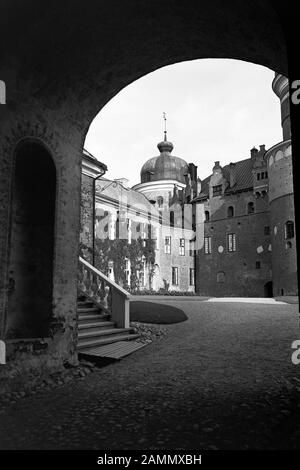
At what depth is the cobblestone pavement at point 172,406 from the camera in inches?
138

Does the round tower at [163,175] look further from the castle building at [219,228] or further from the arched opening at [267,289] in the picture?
the arched opening at [267,289]

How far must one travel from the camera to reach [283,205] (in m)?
31.4

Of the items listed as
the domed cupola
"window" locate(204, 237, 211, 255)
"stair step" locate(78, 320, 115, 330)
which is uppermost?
the domed cupola

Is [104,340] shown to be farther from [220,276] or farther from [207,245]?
[207,245]

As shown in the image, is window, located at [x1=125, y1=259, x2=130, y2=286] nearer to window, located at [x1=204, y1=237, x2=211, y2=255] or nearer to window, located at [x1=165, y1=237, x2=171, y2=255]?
window, located at [x1=165, y1=237, x2=171, y2=255]

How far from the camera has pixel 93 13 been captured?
5.18m

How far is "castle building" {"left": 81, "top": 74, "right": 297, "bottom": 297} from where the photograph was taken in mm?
31656

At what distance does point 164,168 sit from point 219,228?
1946 cm

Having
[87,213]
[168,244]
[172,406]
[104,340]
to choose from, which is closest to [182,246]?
[168,244]

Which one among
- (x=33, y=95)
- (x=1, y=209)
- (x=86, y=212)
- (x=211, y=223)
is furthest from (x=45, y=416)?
(x=211, y=223)

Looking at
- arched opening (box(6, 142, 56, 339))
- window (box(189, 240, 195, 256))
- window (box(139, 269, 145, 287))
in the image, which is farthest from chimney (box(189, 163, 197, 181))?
arched opening (box(6, 142, 56, 339))

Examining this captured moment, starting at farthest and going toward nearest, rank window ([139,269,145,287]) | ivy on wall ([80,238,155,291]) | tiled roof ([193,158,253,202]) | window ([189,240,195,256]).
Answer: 1. window ([189,240,195,256])
2. tiled roof ([193,158,253,202])
3. window ([139,269,145,287])
4. ivy on wall ([80,238,155,291])

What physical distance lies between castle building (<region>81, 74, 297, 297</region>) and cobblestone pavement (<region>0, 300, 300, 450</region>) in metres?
24.6

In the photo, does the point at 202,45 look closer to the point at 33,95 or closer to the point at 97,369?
the point at 33,95
